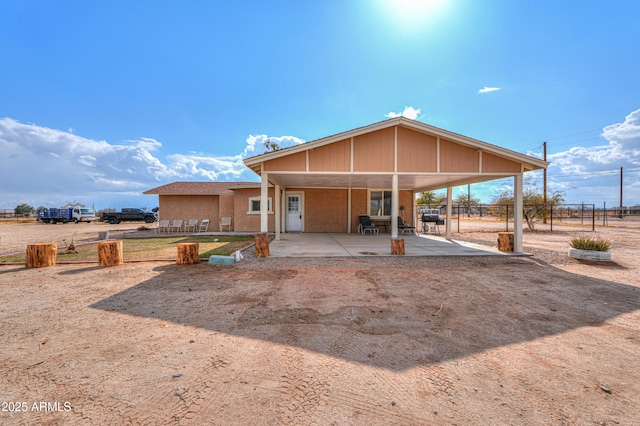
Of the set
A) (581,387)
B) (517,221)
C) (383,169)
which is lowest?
(581,387)

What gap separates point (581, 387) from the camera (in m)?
2.11

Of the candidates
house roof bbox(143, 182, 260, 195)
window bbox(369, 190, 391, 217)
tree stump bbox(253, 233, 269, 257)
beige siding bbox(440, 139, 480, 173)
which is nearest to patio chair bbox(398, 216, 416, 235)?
window bbox(369, 190, 391, 217)

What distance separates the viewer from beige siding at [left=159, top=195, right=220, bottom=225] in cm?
1513

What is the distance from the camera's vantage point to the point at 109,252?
637 centimetres

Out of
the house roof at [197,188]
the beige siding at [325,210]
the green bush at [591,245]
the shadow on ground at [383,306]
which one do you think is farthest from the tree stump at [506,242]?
the house roof at [197,188]

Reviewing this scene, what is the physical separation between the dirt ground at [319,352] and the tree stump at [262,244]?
219 centimetres

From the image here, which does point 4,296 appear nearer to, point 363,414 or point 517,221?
point 363,414

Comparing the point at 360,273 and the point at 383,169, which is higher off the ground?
the point at 383,169

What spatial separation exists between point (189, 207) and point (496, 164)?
14662mm

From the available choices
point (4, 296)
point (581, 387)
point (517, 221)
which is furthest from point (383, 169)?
point (4, 296)

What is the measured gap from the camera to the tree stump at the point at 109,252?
632 centimetres

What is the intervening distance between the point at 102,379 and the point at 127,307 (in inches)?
75.0

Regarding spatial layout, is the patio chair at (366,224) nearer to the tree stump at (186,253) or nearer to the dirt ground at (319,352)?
the dirt ground at (319,352)

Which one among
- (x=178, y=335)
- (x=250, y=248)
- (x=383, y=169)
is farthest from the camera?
(x=250, y=248)
